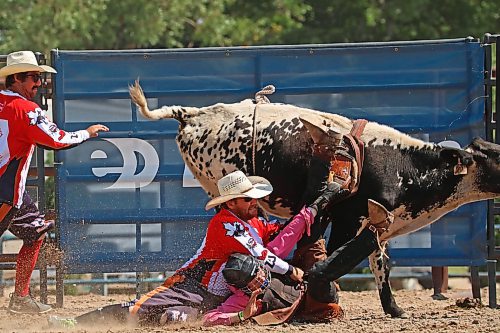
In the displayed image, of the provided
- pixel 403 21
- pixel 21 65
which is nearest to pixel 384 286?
pixel 21 65

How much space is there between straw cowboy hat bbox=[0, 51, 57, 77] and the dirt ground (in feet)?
5.56

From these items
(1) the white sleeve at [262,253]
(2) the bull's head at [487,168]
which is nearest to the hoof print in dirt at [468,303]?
(2) the bull's head at [487,168]

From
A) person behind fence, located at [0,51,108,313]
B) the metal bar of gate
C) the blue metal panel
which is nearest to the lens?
person behind fence, located at [0,51,108,313]

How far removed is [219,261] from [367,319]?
3.92 feet

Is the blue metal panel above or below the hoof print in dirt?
above

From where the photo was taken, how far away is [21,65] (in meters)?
7.40

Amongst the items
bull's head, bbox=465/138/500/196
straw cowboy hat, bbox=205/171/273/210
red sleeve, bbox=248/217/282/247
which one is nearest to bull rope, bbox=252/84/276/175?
red sleeve, bbox=248/217/282/247

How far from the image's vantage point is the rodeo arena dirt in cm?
637

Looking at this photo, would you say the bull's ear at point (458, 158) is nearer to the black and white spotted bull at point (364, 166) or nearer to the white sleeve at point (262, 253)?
the black and white spotted bull at point (364, 166)

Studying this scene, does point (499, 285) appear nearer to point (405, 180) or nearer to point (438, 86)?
point (438, 86)

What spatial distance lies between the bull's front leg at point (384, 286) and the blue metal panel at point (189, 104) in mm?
1014

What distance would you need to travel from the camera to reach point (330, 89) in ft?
27.0

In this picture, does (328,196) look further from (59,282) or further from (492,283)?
(59,282)

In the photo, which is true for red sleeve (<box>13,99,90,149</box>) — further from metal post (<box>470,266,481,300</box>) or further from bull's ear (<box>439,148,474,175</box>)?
metal post (<box>470,266,481,300</box>)
